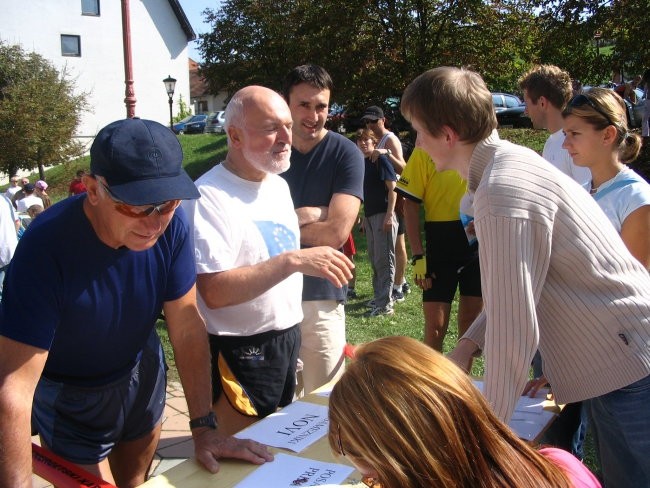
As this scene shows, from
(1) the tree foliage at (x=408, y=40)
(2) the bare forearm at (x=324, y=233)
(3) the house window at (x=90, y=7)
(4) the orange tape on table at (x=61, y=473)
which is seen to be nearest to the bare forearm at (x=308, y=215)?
(2) the bare forearm at (x=324, y=233)

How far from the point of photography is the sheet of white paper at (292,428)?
185cm

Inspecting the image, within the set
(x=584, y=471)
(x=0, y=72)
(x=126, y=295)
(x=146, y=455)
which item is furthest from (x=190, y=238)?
(x=0, y=72)

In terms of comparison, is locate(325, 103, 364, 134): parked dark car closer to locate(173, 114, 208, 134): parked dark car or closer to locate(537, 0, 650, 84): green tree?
locate(537, 0, 650, 84): green tree

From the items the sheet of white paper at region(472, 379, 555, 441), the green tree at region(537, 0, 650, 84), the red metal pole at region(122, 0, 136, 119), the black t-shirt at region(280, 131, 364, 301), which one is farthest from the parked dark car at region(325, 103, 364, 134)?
the sheet of white paper at region(472, 379, 555, 441)

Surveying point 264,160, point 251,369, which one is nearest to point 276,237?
point 264,160

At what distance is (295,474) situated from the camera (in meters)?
1.65

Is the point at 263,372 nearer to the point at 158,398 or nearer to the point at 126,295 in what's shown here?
the point at 158,398

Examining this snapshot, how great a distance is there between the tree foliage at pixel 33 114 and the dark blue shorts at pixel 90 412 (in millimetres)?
25192

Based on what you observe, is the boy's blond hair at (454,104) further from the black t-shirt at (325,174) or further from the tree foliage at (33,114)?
the tree foliage at (33,114)

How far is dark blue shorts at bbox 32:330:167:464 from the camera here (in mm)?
1887

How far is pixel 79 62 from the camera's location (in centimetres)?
3391

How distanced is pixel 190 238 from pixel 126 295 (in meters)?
0.28

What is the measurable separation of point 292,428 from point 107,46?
36631mm

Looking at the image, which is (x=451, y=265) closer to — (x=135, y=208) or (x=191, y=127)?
(x=135, y=208)
